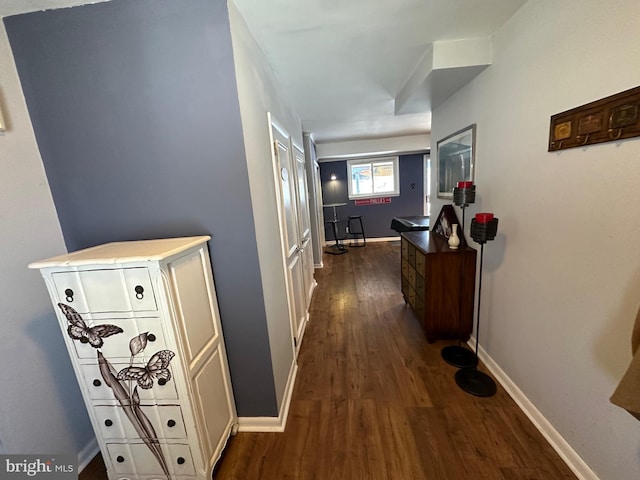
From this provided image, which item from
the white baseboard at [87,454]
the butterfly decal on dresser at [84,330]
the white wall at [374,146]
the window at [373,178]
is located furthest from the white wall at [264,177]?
the window at [373,178]

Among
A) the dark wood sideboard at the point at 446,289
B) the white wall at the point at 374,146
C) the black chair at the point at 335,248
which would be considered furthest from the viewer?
the black chair at the point at 335,248

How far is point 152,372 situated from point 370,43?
2271mm

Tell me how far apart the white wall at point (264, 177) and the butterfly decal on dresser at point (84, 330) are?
677mm

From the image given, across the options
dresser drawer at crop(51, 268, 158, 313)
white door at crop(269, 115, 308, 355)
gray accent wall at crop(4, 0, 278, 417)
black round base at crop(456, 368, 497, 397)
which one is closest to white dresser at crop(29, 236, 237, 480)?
dresser drawer at crop(51, 268, 158, 313)

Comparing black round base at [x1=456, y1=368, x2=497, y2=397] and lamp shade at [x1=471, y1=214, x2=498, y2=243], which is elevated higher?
lamp shade at [x1=471, y1=214, x2=498, y2=243]

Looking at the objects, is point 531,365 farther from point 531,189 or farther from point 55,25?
point 55,25

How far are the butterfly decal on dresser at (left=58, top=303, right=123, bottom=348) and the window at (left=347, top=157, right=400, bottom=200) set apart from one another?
6105 mm

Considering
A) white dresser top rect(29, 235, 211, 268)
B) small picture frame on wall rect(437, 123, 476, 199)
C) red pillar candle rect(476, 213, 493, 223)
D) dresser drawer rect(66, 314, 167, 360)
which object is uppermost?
small picture frame on wall rect(437, 123, 476, 199)

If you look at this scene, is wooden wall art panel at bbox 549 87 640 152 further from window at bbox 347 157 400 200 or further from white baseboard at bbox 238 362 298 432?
window at bbox 347 157 400 200

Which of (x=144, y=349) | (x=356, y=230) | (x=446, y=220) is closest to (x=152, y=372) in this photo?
(x=144, y=349)

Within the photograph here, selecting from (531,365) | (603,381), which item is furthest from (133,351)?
(531,365)

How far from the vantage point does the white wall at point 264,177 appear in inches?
49.3

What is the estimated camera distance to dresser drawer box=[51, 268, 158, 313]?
953 mm

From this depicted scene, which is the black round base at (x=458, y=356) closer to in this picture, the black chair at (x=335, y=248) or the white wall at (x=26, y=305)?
the white wall at (x=26, y=305)
